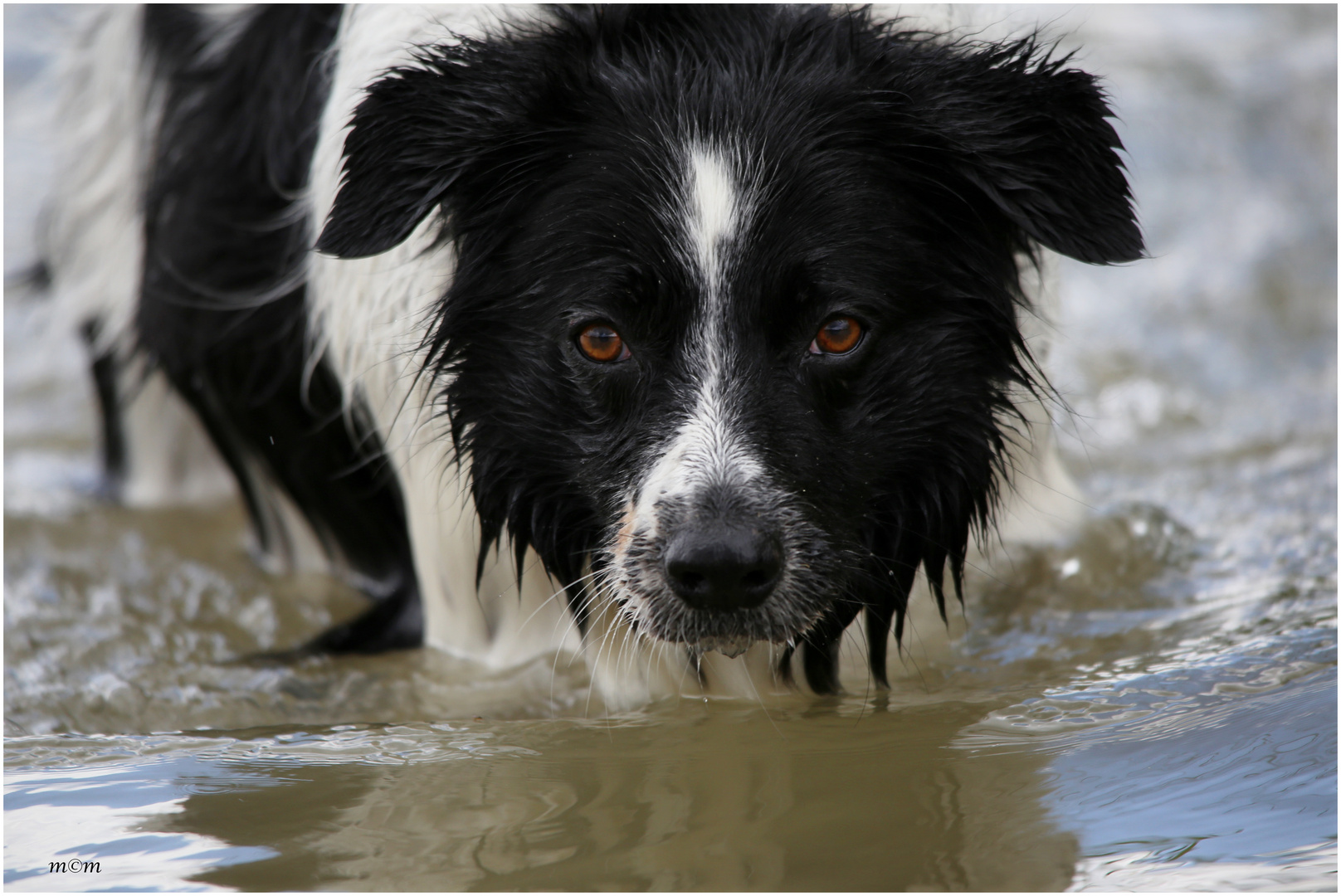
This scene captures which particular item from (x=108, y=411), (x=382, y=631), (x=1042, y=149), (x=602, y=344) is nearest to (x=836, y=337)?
(x=602, y=344)

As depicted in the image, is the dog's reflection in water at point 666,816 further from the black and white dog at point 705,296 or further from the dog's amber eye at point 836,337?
the dog's amber eye at point 836,337

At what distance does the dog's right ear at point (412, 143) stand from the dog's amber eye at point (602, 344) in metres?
0.41

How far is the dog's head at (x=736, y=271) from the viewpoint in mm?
2471

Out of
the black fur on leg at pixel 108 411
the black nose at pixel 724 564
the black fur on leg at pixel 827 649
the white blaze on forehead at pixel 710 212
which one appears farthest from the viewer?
the black fur on leg at pixel 108 411

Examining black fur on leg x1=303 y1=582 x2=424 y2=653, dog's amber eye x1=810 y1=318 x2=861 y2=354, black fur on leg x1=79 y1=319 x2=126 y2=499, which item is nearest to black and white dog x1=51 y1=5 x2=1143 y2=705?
dog's amber eye x1=810 y1=318 x2=861 y2=354

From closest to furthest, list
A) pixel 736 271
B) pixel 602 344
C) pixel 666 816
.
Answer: pixel 666 816, pixel 736 271, pixel 602 344

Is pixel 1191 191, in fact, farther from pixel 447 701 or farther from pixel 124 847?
pixel 124 847

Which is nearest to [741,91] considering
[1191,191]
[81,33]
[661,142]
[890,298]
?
[661,142]

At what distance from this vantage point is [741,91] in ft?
8.61

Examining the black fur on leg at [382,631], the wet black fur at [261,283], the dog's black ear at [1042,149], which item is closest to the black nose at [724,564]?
the dog's black ear at [1042,149]

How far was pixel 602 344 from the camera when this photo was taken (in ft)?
8.42

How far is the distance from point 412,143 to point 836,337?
37.0 inches

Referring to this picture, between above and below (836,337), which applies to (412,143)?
above

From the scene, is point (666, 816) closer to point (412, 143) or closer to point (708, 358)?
point (708, 358)
